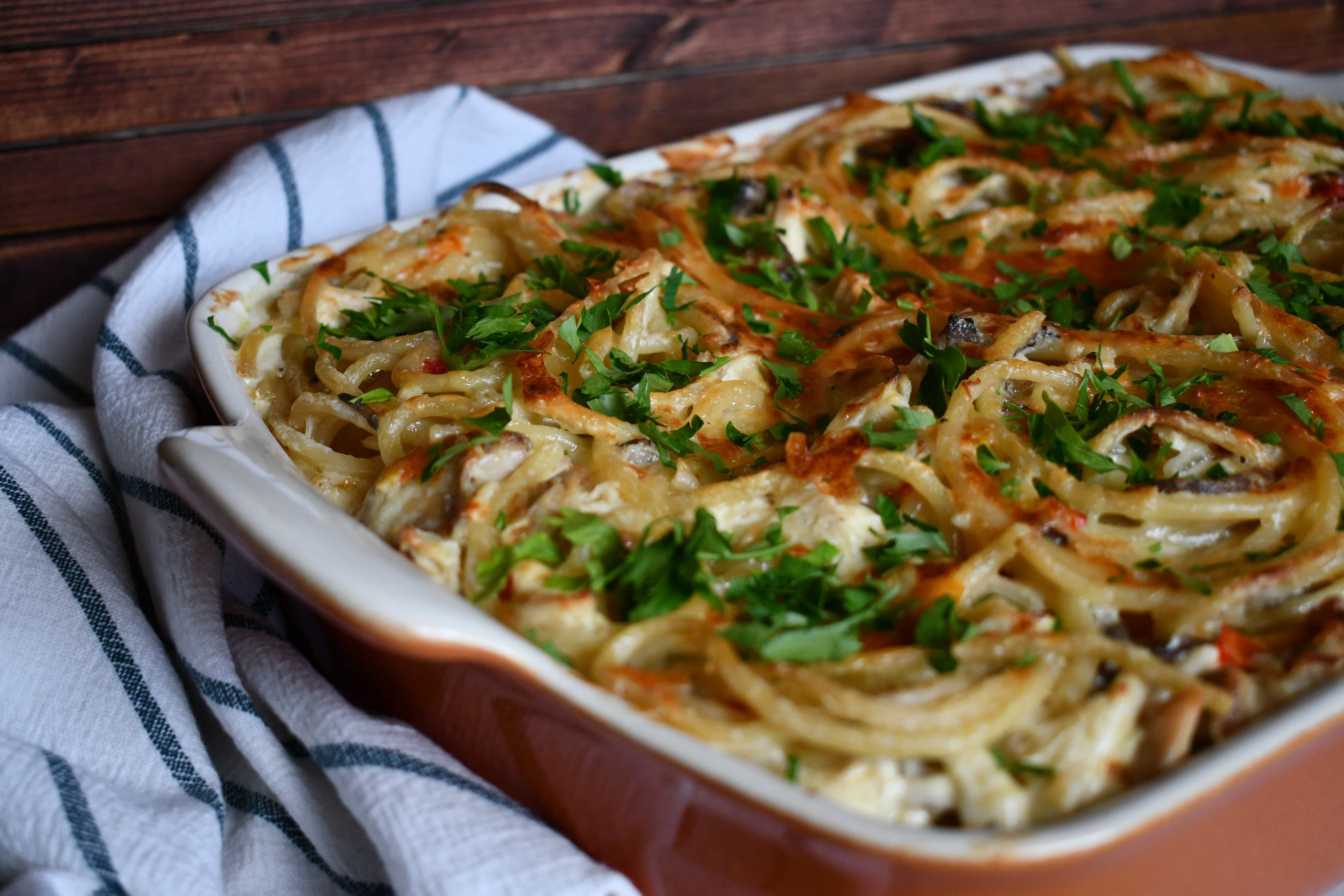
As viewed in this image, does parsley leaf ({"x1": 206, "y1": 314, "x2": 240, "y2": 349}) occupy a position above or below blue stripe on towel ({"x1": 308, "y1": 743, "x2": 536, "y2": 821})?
above

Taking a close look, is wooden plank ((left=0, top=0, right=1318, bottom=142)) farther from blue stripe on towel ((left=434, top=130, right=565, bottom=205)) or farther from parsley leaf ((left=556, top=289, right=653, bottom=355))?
parsley leaf ((left=556, top=289, right=653, bottom=355))

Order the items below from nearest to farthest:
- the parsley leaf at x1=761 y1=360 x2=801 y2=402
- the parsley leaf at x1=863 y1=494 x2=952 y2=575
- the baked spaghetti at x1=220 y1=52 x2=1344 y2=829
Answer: the baked spaghetti at x1=220 y1=52 x2=1344 y2=829, the parsley leaf at x1=863 y1=494 x2=952 y2=575, the parsley leaf at x1=761 y1=360 x2=801 y2=402

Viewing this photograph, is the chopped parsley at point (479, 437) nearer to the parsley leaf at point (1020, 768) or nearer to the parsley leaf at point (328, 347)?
the parsley leaf at point (328, 347)

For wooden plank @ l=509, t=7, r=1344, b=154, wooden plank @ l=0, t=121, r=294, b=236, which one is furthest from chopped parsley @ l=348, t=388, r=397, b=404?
wooden plank @ l=509, t=7, r=1344, b=154

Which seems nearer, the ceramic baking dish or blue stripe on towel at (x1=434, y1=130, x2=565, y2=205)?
the ceramic baking dish

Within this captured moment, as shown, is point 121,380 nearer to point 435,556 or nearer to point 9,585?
point 9,585

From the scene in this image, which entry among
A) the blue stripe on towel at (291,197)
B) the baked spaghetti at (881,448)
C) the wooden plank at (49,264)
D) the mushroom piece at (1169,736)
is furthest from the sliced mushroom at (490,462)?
the wooden plank at (49,264)

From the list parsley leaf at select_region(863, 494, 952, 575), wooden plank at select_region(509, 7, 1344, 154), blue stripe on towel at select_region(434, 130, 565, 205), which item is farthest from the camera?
wooden plank at select_region(509, 7, 1344, 154)

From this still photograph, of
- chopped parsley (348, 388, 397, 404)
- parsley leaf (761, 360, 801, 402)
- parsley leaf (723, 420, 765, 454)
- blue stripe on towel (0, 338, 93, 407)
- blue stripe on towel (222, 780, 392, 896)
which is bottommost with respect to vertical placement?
blue stripe on towel (222, 780, 392, 896)
